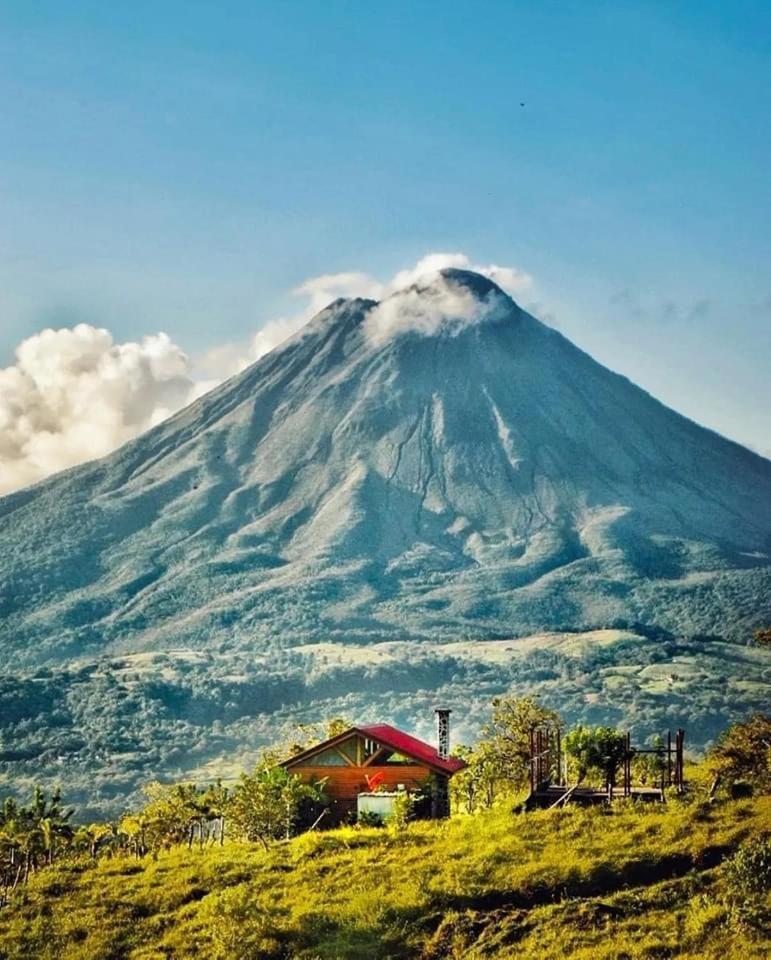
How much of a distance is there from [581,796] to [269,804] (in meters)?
10.4

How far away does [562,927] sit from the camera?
94.4 ft

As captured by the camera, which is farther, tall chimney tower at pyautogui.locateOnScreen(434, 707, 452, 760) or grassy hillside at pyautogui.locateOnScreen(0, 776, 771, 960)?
tall chimney tower at pyautogui.locateOnScreen(434, 707, 452, 760)

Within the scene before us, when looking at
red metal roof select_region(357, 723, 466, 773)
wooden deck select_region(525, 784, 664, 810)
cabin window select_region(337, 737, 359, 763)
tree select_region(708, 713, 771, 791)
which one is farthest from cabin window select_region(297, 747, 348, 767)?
tree select_region(708, 713, 771, 791)

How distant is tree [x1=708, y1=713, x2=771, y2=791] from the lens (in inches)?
1288

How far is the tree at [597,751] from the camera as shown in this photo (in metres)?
43.0

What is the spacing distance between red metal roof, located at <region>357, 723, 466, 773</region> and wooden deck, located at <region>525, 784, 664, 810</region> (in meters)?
10.7

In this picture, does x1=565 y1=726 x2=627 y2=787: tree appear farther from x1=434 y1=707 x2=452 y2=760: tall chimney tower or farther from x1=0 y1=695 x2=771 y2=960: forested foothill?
x1=434 y1=707 x2=452 y2=760: tall chimney tower

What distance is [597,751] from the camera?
45.8m

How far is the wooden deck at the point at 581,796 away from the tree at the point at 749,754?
3000 mm

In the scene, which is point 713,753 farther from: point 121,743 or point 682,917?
point 121,743

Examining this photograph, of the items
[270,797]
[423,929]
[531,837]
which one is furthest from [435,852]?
[270,797]

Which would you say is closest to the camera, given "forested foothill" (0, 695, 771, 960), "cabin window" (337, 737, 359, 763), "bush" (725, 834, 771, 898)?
"bush" (725, 834, 771, 898)

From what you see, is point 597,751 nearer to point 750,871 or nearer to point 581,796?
point 581,796

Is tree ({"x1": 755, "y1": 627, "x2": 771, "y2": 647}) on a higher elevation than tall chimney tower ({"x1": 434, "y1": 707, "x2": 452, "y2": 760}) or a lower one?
higher
